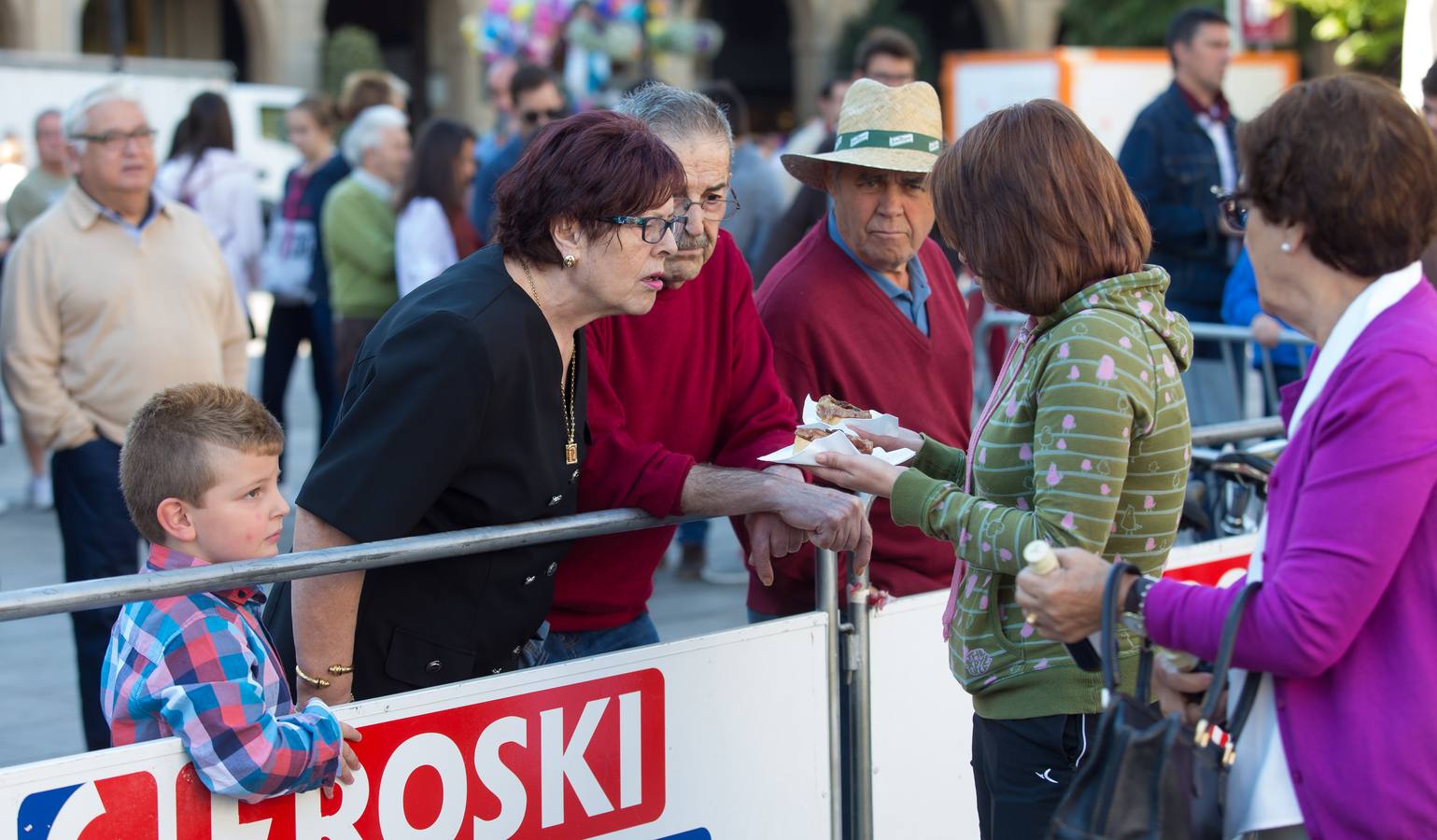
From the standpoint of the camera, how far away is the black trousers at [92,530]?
5000mm

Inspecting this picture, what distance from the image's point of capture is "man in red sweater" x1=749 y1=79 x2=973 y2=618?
12.3ft

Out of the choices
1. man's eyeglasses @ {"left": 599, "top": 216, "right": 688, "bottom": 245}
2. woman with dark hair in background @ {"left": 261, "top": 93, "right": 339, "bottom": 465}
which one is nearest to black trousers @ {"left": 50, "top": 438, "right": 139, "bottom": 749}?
man's eyeglasses @ {"left": 599, "top": 216, "right": 688, "bottom": 245}

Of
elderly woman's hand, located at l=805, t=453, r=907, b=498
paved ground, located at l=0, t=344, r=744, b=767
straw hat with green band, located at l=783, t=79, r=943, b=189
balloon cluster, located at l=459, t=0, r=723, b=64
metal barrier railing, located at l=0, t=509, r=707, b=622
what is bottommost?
paved ground, located at l=0, t=344, r=744, b=767

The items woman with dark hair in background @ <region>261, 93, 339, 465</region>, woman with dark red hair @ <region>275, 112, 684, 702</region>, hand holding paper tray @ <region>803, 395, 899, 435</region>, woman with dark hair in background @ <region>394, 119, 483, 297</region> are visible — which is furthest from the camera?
woman with dark hair in background @ <region>261, 93, 339, 465</region>

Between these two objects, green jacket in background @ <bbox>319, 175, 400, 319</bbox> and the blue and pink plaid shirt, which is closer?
the blue and pink plaid shirt

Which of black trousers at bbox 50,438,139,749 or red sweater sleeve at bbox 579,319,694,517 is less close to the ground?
red sweater sleeve at bbox 579,319,694,517

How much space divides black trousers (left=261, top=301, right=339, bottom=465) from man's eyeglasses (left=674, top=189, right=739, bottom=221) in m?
5.68

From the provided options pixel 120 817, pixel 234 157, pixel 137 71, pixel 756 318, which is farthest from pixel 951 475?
pixel 137 71

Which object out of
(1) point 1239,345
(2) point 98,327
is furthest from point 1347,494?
(1) point 1239,345

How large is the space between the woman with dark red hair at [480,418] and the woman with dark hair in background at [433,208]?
4712 millimetres

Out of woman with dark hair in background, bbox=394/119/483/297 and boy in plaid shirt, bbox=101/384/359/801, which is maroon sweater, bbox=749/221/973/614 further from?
woman with dark hair in background, bbox=394/119/483/297

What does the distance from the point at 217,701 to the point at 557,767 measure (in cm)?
71

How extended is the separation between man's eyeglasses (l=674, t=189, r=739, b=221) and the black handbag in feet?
4.49

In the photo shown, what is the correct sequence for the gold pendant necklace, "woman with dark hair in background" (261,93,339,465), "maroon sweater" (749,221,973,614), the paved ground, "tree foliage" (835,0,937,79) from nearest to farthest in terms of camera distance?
the gold pendant necklace
"maroon sweater" (749,221,973,614)
the paved ground
"woman with dark hair in background" (261,93,339,465)
"tree foliage" (835,0,937,79)
